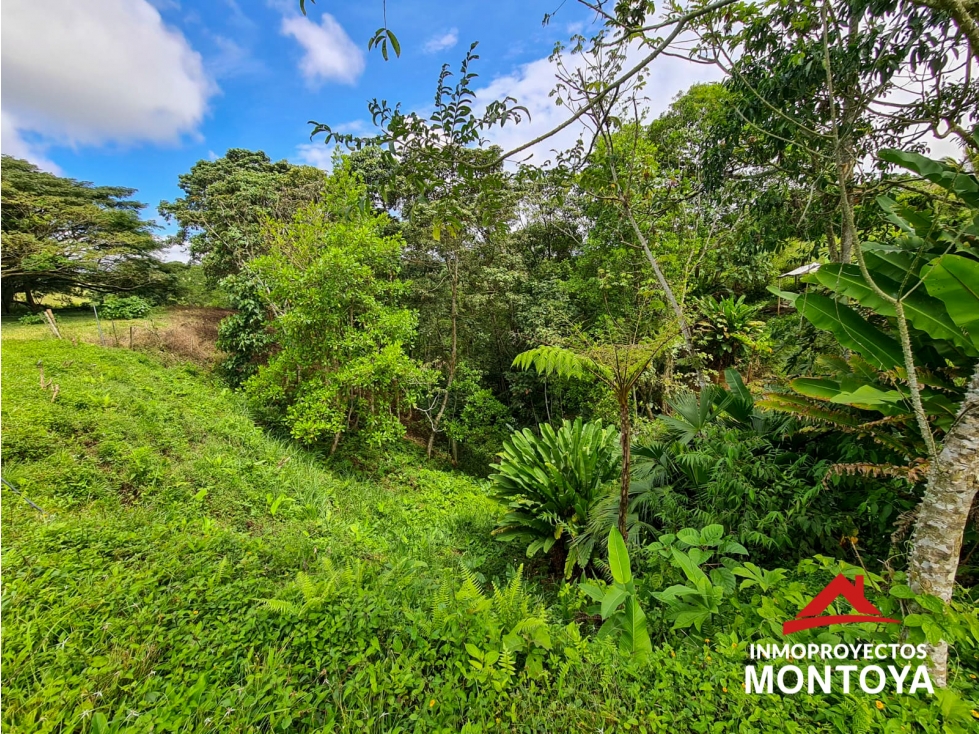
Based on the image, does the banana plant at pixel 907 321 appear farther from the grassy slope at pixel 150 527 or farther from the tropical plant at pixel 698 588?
the grassy slope at pixel 150 527

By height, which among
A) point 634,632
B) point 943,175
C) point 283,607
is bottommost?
point 283,607

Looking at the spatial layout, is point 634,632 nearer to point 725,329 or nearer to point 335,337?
point 725,329

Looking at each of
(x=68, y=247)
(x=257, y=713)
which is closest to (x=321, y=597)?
(x=257, y=713)

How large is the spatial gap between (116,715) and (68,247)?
13091 mm

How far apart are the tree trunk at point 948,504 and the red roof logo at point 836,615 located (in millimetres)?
180

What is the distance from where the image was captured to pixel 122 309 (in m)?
9.70

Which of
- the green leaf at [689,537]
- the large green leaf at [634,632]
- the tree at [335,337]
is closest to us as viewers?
the large green leaf at [634,632]

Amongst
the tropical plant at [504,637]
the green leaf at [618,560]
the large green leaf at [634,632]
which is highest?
the green leaf at [618,560]

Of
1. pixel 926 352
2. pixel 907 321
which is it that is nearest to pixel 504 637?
pixel 907 321

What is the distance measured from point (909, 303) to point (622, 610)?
1.93 metres

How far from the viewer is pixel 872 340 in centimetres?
192

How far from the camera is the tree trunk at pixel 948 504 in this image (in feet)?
4.28

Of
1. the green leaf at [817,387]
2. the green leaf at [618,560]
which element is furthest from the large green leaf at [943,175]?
the green leaf at [618,560]

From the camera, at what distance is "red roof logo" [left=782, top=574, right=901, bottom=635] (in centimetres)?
136
